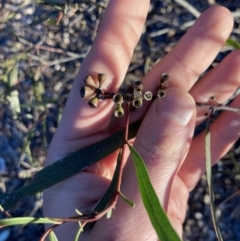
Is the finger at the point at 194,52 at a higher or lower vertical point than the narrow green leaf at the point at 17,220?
higher

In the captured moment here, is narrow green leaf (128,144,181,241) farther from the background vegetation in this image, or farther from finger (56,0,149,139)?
the background vegetation

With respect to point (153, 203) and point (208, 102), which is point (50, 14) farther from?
point (153, 203)

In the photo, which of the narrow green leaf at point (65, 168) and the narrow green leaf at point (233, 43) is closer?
the narrow green leaf at point (65, 168)

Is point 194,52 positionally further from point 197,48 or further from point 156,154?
point 156,154

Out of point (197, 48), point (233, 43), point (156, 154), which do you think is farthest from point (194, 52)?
point (156, 154)

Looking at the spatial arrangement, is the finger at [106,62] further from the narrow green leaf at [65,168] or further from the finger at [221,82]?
the finger at [221,82]

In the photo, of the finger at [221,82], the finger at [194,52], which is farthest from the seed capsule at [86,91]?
the finger at [221,82]

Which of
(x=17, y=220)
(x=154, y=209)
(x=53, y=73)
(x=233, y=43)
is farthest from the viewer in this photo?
(x=53, y=73)
